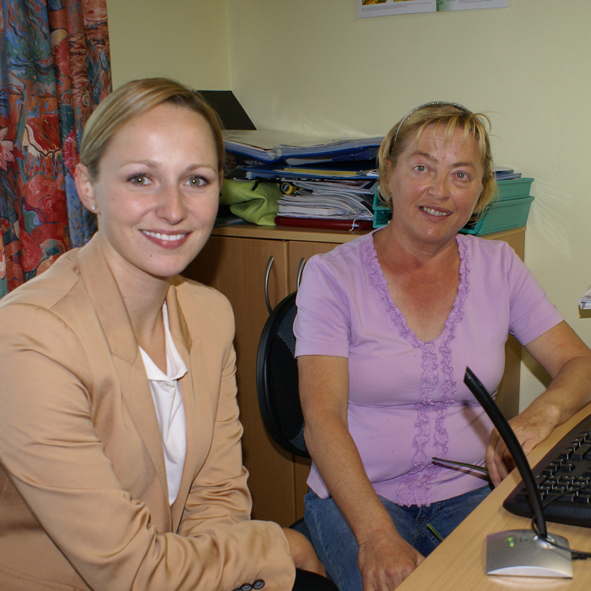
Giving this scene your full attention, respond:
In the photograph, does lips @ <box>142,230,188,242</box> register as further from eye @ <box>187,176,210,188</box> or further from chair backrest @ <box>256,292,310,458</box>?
chair backrest @ <box>256,292,310,458</box>

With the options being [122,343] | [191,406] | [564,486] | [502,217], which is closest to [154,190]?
[122,343]

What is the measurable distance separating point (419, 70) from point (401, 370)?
3.86 ft

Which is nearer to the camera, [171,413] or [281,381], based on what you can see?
[171,413]

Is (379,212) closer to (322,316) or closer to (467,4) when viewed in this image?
(322,316)

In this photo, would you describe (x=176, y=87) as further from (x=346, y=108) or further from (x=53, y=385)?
(x=346, y=108)

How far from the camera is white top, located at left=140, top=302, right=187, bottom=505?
1106 mm

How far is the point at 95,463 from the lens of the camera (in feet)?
2.95

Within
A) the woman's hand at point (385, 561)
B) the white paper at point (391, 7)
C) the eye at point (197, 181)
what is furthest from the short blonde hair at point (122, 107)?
the white paper at point (391, 7)

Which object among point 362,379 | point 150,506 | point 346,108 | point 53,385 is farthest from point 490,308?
point 346,108

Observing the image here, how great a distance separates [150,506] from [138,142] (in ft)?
1.99

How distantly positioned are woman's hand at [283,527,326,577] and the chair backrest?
0.73 ft

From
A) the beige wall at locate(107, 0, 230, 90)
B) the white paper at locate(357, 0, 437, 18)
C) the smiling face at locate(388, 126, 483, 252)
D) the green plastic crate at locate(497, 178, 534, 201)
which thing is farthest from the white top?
the white paper at locate(357, 0, 437, 18)

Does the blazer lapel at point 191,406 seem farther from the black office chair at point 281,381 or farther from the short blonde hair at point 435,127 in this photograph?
the short blonde hair at point 435,127

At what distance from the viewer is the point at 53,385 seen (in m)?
0.88
